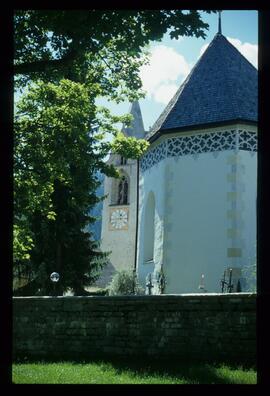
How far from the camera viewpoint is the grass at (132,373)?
22.4 feet

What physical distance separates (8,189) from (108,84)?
36.2 feet

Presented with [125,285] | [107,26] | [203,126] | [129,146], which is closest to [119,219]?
[125,285]

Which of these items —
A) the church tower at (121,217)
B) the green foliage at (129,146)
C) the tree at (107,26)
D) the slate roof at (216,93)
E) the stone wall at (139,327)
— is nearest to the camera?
the tree at (107,26)

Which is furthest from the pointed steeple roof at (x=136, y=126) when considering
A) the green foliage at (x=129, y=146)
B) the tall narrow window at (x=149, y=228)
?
the green foliage at (x=129, y=146)

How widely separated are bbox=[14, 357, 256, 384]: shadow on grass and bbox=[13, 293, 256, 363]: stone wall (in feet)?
1.20

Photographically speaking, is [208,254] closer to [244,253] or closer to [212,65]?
[244,253]

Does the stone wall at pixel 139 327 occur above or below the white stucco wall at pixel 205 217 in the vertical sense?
below

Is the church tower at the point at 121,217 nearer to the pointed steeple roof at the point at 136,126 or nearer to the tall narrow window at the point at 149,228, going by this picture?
the pointed steeple roof at the point at 136,126

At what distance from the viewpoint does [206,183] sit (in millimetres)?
16516

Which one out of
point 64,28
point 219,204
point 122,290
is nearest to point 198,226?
point 219,204

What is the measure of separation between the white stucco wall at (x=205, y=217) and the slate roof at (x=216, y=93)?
1.29 m

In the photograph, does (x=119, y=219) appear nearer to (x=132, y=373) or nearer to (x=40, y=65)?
(x=132, y=373)

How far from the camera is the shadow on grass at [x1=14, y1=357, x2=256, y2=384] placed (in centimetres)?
688

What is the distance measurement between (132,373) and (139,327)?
6.22 feet
